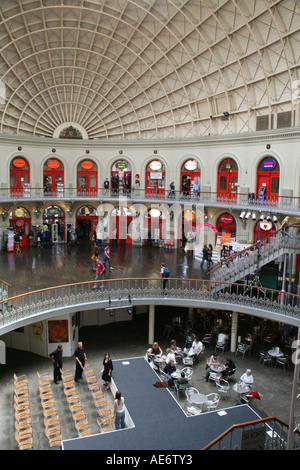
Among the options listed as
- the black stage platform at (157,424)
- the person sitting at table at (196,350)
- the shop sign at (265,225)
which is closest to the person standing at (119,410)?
the black stage platform at (157,424)

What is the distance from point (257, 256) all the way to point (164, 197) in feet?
40.8

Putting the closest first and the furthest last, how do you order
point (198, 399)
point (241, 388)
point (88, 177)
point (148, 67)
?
1. point (198, 399)
2. point (241, 388)
3. point (148, 67)
4. point (88, 177)

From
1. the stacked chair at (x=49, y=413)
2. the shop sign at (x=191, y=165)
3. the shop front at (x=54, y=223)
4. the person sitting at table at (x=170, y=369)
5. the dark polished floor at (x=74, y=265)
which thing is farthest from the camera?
the shop front at (x=54, y=223)

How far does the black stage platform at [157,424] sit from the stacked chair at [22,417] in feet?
5.41

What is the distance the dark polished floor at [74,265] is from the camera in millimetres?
21641

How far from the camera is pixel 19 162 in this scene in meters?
32.2

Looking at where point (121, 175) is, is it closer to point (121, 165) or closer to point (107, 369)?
point (121, 165)

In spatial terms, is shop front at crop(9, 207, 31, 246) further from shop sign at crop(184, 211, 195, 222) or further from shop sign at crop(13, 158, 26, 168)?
shop sign at crop(184, 211, 195, 222)

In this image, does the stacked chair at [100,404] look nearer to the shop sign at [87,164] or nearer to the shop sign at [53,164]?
the shop sign at [53,164]

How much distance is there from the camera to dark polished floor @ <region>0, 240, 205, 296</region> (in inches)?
852

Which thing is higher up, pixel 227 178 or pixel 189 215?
pixel 227 178

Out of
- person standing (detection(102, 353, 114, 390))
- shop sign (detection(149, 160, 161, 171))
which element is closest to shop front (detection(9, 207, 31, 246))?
shop sign (detection(149, 160, 161, 171))

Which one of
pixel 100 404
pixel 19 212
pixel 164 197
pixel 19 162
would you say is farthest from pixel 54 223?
pixel 100 404
